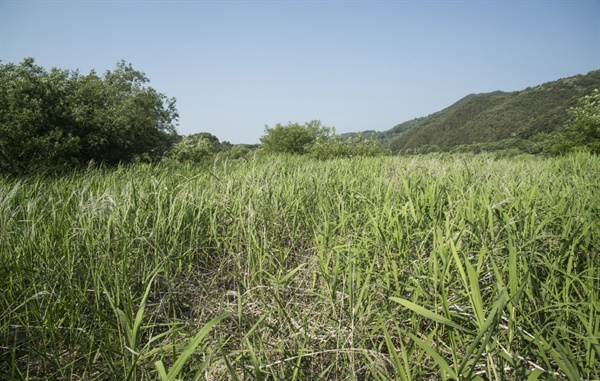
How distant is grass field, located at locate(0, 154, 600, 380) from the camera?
109 centimetres

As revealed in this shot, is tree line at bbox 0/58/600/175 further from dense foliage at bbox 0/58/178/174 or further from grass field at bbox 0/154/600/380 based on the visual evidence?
grass field at bbox 0/154/600/380

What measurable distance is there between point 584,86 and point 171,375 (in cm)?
9812

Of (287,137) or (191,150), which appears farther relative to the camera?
(287,137)

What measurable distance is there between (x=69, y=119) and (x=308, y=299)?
15.3 metres

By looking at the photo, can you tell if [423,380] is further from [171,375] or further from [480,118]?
[480,118]

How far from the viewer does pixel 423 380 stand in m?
1.20

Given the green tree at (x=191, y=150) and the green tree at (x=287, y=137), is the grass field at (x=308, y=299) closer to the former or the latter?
the green tree at (x=191, y=150)

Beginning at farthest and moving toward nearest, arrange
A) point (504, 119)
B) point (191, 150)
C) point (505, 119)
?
point (504, 119), point (505, 119), point (191, 150)

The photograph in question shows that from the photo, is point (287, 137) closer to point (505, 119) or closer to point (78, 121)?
point (78, 121)

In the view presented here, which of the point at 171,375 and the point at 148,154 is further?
the point at 148,154

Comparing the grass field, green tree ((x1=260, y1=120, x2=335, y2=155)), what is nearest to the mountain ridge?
green tree ((x1=260, y1=120, x2=335, y2=155))

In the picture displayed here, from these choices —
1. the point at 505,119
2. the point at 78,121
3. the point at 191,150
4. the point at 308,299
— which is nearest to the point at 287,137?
the point at 191,150

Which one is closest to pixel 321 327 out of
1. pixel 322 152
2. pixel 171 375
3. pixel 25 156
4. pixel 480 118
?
pixel 171 375

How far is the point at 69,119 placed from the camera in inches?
496
